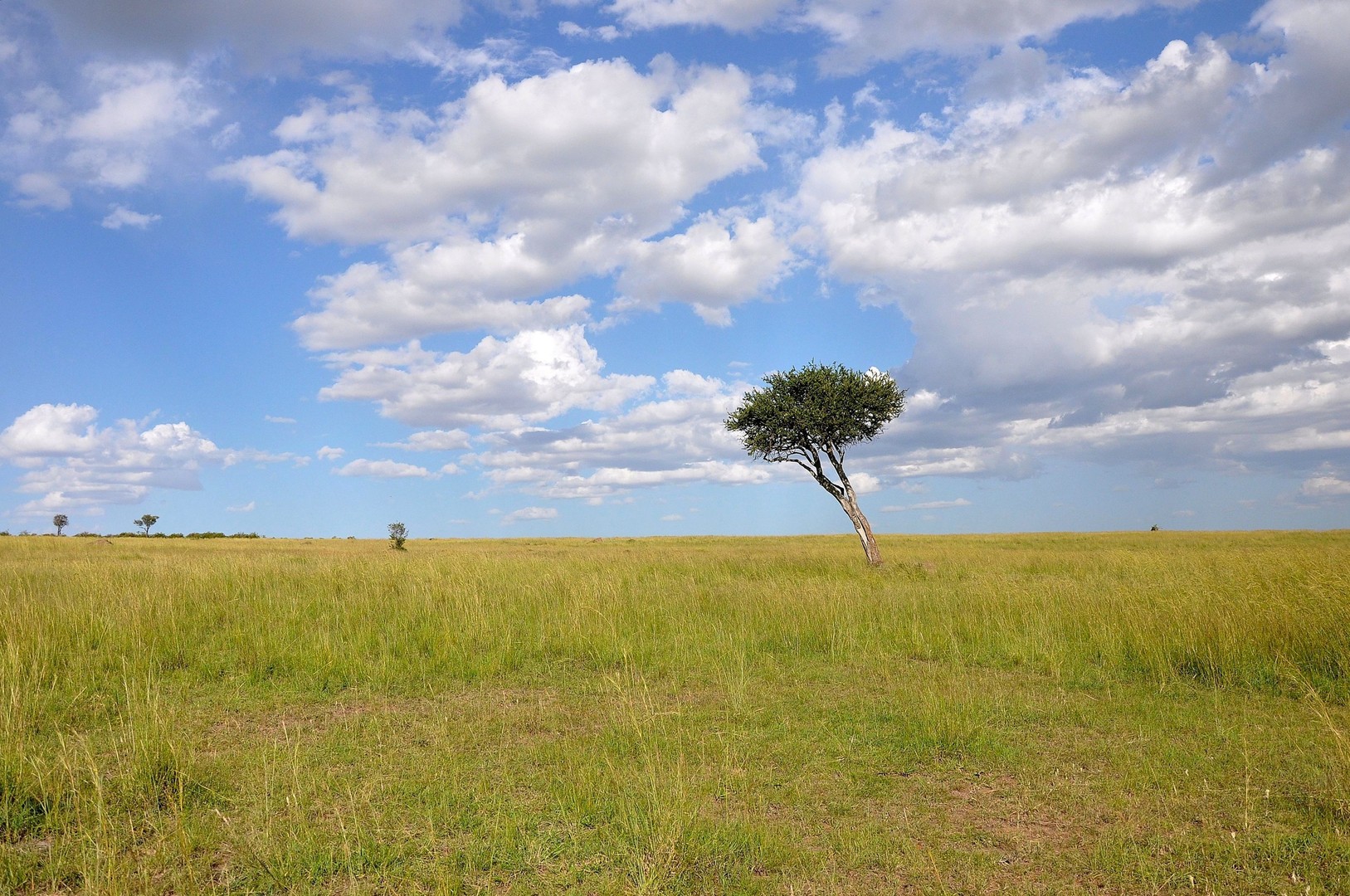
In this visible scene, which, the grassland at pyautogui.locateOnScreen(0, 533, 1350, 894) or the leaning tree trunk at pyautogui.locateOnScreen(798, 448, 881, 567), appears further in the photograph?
the leaning tree trunk at pyautogui.locateOnScreen(798, 448, 881, 567)

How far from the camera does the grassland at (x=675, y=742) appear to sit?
14.0 ft

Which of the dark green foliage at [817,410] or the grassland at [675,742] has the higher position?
the dark green foliage at [817,410]

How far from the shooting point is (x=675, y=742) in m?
6.21

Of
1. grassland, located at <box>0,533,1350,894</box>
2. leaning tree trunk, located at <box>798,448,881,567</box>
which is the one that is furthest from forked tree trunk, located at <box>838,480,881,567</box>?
grassland, located at <box>0,533,1350,894</box>

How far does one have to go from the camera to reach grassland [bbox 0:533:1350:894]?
4.27 metres

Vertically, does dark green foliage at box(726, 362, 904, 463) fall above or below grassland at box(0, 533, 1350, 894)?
above

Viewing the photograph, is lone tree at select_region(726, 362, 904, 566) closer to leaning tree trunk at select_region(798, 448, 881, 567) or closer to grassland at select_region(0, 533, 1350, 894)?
leaning tree trunk at select_region(798, 448, 881, 567)

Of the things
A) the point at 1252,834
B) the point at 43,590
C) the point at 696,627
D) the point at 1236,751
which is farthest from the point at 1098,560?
the point at 43,590

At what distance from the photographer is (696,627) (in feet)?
36.2

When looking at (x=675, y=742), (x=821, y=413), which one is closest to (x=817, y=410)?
(x=821, y=413)

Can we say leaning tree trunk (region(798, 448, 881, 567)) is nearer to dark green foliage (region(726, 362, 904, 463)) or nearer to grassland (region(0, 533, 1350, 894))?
dark green foliage (region(726, 362, 904, 463))

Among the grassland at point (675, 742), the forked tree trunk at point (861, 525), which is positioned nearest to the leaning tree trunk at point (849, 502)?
the forked tree trunk at point (861, 525)

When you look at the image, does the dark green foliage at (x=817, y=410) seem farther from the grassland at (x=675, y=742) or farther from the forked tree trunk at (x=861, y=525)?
the grassland at (x=675, y=742)

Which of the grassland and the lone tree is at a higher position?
the lone tree
